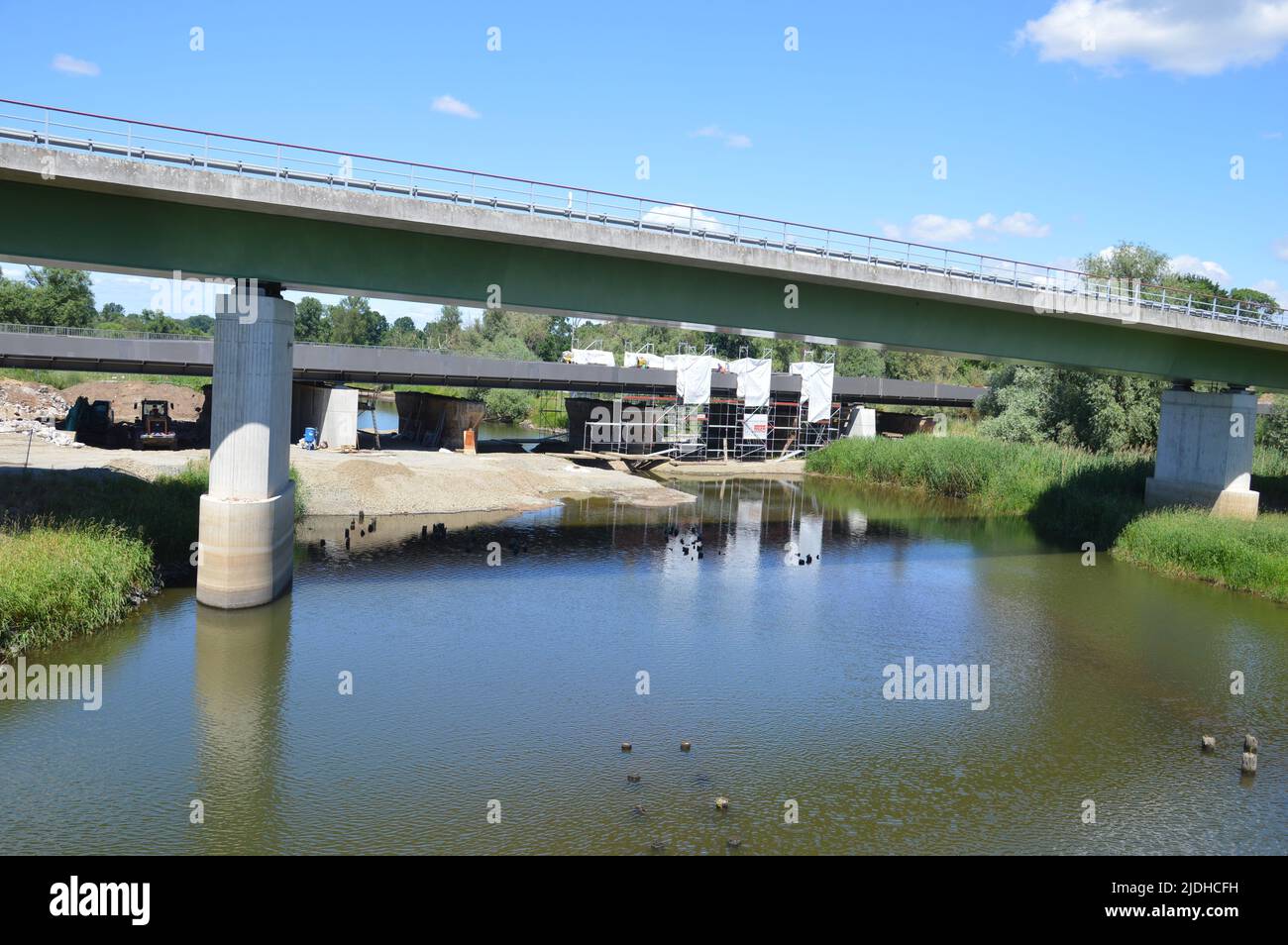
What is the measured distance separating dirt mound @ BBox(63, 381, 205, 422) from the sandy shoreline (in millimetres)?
14273

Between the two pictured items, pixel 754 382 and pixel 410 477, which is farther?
pixel 754 382

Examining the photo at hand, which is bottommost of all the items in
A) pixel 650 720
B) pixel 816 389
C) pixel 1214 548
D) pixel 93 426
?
pixel 650 720

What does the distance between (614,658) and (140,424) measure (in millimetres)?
38941

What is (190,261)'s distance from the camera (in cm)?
2331

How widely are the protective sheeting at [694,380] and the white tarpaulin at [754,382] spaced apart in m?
2.61

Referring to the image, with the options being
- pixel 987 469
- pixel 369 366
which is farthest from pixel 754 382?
pixel 369 366

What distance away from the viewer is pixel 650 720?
18016 mm

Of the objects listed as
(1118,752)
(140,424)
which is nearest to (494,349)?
(140,424)

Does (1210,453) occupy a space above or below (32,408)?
above

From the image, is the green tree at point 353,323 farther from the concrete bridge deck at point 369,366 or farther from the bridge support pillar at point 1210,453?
the bridge support pillar at point 1210,453

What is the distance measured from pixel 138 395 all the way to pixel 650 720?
56.2 metres

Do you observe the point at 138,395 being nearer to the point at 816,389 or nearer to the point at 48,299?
the point at 48,299
